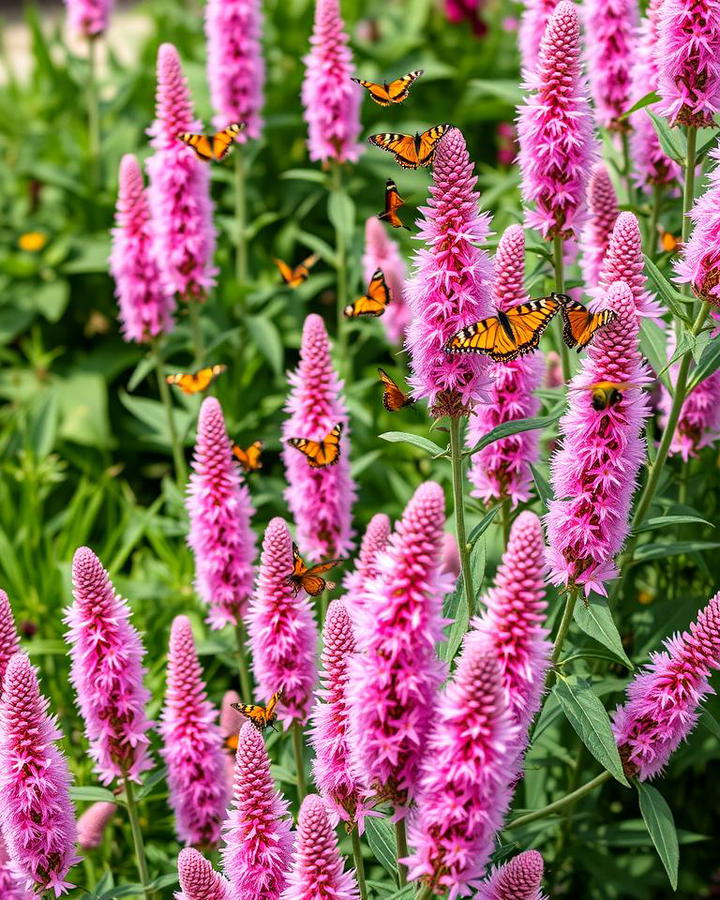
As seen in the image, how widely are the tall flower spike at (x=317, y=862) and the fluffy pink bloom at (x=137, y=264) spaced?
297 cm

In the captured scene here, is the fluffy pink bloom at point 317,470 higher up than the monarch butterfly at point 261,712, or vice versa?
the fluffy pink bloom at point 317,470

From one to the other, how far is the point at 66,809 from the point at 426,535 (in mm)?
1387

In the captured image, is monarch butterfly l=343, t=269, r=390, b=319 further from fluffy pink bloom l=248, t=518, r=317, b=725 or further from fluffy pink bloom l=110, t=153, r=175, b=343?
fluffy pink bloom l=248, t=518, r=317, b=725

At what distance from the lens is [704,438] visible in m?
3.88

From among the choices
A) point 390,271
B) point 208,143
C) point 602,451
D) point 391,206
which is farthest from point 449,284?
point 390,271

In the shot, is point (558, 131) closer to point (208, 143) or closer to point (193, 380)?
point (208, 143)

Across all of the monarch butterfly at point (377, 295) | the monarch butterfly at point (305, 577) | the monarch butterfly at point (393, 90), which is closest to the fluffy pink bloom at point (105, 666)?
the monarch butterfly at point (305, 577)

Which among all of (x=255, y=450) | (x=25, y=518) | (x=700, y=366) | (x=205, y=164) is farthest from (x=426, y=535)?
(x=25, y=518)

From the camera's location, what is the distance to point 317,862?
242 cm

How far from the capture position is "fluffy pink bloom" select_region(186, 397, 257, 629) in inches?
145

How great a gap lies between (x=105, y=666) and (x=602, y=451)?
56.8 inches

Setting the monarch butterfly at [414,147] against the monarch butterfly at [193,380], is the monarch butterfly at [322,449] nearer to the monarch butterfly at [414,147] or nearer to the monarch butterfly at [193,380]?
the monarch butterfly at [414,147]

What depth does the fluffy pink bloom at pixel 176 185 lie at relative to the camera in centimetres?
475

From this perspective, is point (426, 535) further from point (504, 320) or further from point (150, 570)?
point (150, 570)
